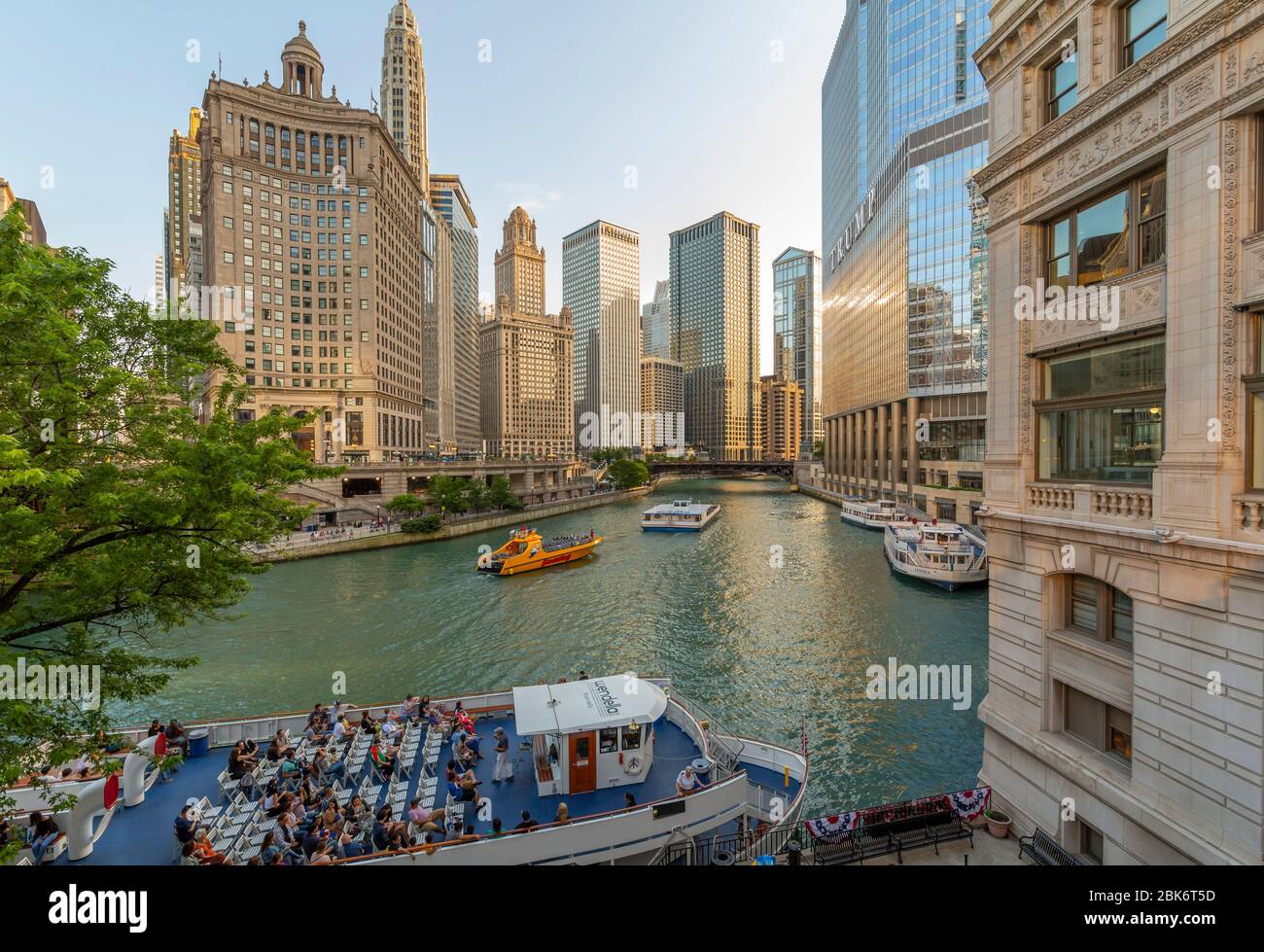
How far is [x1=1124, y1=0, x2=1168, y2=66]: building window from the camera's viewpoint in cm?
978

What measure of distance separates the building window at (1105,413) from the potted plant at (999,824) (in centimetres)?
727

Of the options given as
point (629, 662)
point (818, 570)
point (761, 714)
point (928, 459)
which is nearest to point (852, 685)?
point (761, 714)

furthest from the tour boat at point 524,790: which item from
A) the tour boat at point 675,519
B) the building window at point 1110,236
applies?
the tour boat at point 675,519

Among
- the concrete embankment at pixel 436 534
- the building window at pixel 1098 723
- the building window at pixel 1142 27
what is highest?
the building window at pixel 1142 27

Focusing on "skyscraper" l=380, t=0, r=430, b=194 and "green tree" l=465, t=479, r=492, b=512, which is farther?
"skyscraper" l=380, t=0, r=430, b=194

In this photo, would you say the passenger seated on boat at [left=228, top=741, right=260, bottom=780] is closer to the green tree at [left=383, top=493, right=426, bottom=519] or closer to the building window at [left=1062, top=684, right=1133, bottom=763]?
the building window at [left=1062, top=684, right=1133, bottom=763]

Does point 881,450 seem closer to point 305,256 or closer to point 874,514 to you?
point 874,514

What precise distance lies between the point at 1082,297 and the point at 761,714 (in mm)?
18047

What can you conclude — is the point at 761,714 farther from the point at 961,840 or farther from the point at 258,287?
the point at 258,287

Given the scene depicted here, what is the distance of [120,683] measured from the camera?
32.6 ft

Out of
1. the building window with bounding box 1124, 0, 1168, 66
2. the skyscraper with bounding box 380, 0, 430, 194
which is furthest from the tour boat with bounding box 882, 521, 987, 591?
the skyscraper with bounding box 380, 0, 430, 194

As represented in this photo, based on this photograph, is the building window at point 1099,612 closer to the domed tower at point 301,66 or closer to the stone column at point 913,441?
the stone column at point 913,441

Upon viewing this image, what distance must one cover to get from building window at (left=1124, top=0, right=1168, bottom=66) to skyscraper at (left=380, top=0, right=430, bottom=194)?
17756cm

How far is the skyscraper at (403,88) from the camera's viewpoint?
6265 inches
